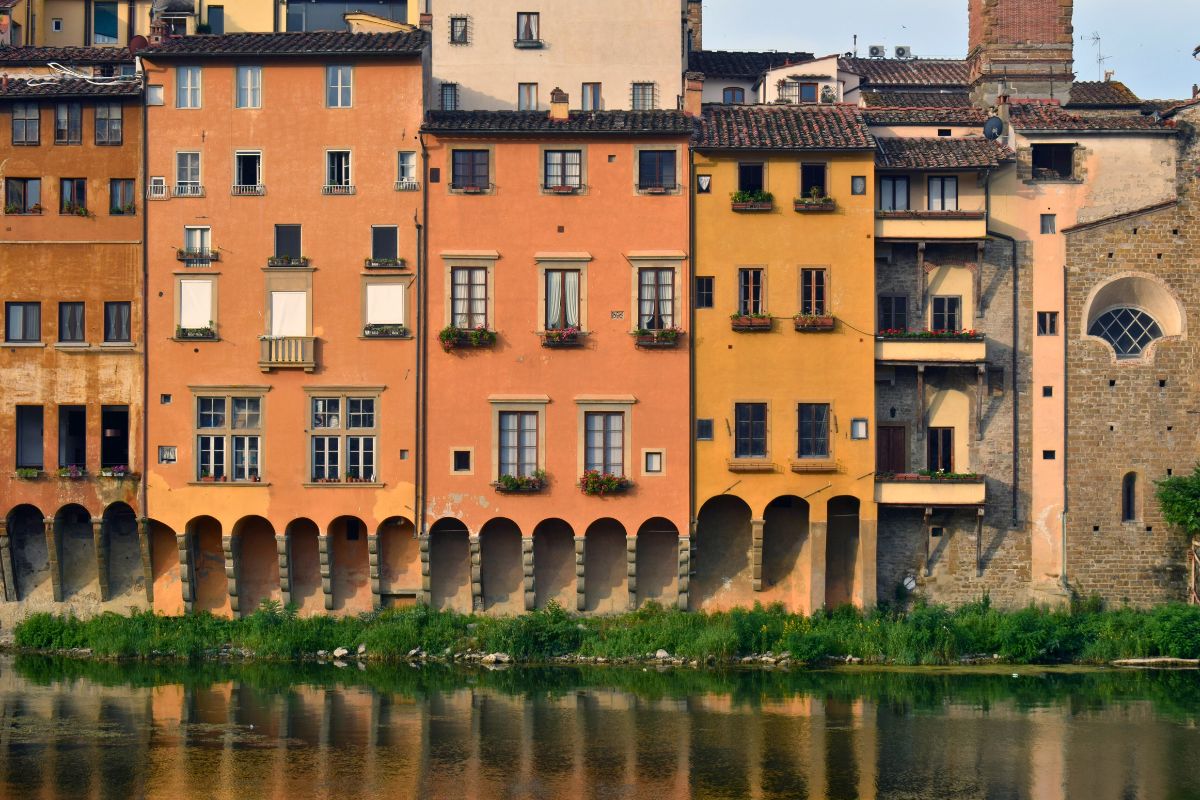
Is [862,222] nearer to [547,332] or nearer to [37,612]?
[547,332]

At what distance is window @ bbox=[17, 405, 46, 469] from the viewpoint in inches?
2539

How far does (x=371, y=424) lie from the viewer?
2493 inches

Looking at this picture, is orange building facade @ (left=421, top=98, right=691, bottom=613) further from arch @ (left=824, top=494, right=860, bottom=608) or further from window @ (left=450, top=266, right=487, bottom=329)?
arch @ (left=824, top=494, right=860, bottom=608)

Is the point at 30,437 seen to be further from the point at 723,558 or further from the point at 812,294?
the point at 812,294

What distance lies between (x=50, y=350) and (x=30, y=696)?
12.1 metres

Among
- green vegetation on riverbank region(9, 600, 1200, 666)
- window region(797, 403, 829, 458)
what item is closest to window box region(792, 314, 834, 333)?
window region(797, 403, 829, 458)

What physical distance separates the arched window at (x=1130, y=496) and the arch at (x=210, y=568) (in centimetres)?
2843

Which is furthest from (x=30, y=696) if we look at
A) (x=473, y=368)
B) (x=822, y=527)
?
(x=822, y=527)

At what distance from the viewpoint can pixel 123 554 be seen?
214ft

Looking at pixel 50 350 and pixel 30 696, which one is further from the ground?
pixel 50 350

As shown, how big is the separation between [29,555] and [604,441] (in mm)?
18856

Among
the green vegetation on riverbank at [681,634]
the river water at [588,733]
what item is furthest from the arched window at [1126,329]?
the river water at [588,733]

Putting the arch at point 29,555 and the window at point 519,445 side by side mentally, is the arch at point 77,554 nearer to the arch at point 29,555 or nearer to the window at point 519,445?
the arch at point 29,555

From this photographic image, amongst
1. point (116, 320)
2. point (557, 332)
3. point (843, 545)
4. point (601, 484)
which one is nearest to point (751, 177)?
point (557, 332)
